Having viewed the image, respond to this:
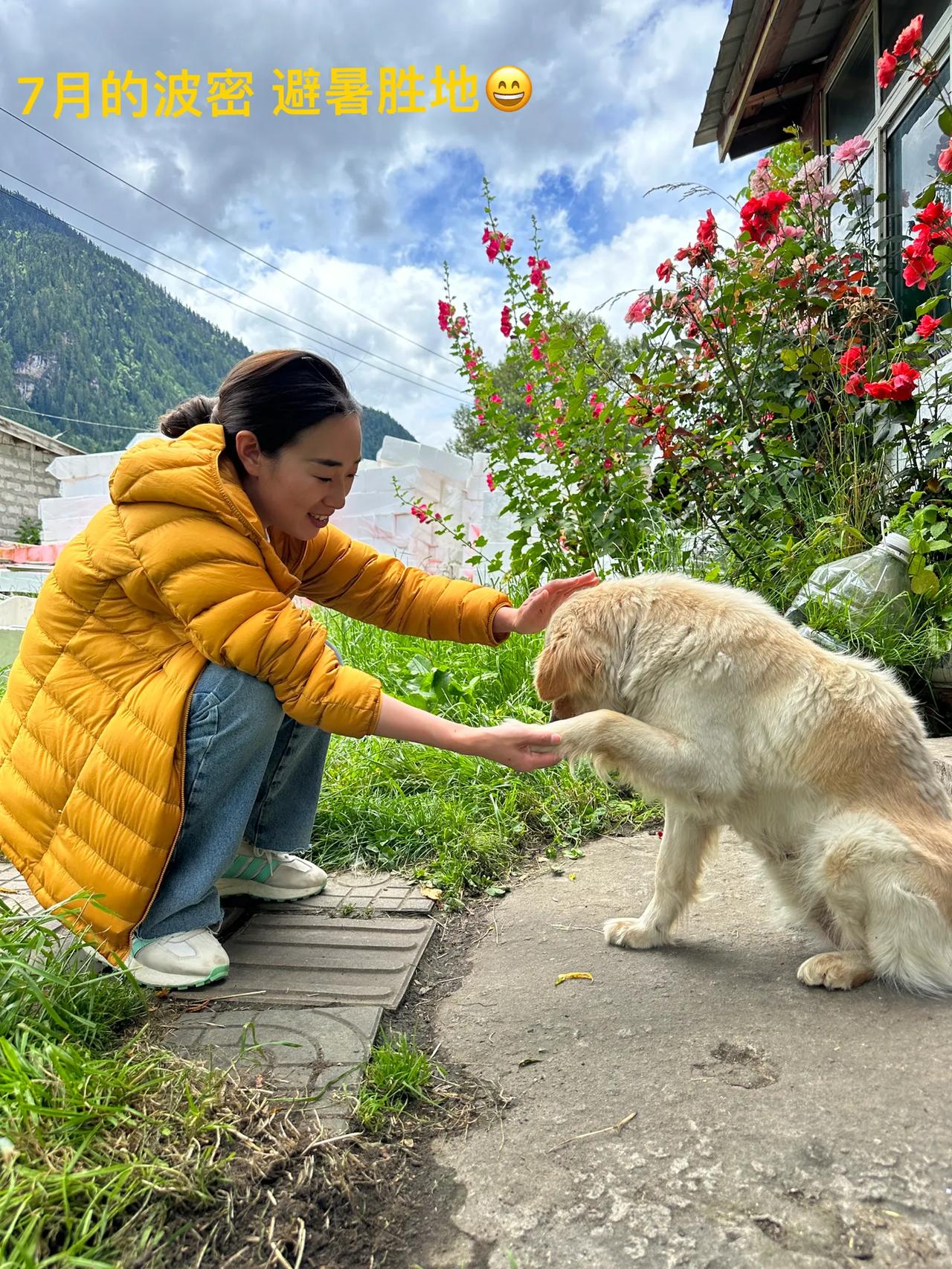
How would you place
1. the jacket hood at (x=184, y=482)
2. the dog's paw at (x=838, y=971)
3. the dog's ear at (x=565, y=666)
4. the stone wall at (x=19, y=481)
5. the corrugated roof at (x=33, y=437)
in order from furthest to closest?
the stone wall at (x=19, y=481) → the corrugated roof at (x=33, y=437) → the dog's ear at (x=565, y=666) → the jacket hood at (x=184, y=482) → the dog's paw at (x=838, y=971)

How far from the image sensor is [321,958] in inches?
97.7

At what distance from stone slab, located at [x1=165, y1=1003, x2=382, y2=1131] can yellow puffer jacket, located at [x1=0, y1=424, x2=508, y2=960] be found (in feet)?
1.26

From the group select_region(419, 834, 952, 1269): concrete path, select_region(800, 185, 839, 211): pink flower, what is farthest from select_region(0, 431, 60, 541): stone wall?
select_region(419, 834, 952, 1269): concrete path

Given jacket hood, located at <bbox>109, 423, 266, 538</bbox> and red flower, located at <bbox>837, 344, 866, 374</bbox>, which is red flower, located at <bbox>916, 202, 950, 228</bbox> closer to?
red flower, located at <bbox>837, 344, 866, 374</bbox>

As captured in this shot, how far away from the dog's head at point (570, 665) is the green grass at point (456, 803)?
97 cm

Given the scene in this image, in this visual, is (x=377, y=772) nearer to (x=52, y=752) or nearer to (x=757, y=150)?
(x=52, y=752)

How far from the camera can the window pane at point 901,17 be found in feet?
18.2

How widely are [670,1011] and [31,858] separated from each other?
1822 millimetres

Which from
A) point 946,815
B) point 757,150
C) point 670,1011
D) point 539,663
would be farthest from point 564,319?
point 757,150

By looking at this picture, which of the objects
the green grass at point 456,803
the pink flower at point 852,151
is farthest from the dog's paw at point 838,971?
the pink flower at point 852,151

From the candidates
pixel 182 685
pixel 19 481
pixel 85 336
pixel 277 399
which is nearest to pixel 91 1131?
pixel 182 685

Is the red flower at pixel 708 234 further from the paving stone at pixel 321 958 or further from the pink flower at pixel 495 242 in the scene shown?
the paving stone at pixel 321 958

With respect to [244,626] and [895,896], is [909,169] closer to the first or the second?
[895,896]

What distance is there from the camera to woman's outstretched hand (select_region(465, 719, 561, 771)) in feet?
7.17
